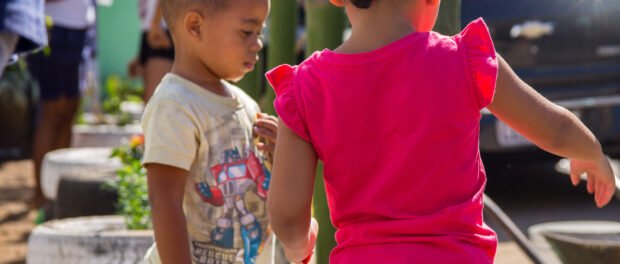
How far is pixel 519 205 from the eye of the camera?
16.7 ft

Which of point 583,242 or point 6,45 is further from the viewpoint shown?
point 583,242

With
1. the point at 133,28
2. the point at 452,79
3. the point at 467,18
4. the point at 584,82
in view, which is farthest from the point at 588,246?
the point at 133,28

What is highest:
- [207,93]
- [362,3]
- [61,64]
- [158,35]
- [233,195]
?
[362,3]

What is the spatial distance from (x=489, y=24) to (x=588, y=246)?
7.07 feet

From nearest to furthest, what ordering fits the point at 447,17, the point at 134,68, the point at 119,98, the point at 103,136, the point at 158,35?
the point at 447,17, the point at 158,35, the point at 134,68, the point at 103,136, the point at 119,98

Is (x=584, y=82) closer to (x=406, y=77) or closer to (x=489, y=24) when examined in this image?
(x=489, y=24)

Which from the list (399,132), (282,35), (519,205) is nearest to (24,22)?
(282,35)

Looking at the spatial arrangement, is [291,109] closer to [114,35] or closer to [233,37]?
[233,37]

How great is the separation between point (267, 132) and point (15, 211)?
4.17m

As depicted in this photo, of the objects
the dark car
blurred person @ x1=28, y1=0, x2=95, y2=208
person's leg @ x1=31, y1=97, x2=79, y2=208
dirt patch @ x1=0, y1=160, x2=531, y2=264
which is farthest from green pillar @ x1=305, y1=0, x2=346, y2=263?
person's leg @ x1=31, y1=97, x2=79, y2=208

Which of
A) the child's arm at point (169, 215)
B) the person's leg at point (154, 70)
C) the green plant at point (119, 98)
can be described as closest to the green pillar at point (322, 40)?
the child's arm at point (169, 215)

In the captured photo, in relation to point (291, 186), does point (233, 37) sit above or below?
above

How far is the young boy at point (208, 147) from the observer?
184cm

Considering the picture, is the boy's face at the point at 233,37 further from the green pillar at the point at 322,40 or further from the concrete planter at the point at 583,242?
the concrete planter at the point at 583,242
